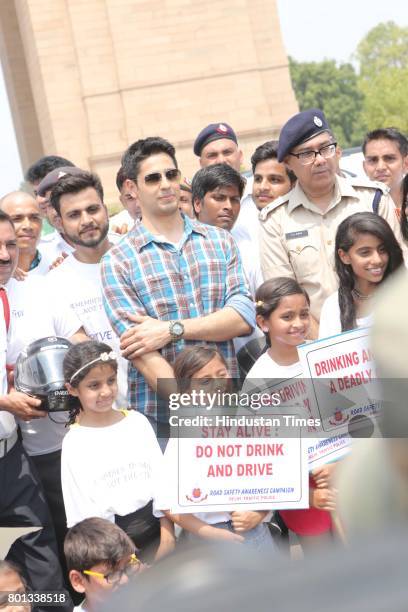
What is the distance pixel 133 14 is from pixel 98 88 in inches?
96.5

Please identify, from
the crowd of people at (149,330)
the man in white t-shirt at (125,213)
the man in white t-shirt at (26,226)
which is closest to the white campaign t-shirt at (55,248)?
the man in white t-shirt at (26,226)

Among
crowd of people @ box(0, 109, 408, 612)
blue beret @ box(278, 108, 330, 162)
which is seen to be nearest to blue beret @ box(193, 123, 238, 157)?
crowd of people @ box(0, 109, 408, 612)

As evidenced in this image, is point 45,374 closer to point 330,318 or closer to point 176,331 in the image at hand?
point 176,331

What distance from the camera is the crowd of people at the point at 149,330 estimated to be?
4.49m

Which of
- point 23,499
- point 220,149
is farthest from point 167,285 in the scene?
point 220,149

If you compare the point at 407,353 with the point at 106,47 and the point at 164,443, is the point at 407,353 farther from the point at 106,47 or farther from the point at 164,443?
the point at 106,47

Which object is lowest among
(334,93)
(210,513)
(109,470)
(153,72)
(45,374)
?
(210,513)

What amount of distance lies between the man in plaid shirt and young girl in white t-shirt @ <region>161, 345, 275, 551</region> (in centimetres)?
20

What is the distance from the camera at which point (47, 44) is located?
2952cm

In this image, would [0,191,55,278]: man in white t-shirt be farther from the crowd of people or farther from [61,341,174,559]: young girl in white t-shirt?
[61,341,174,559]: young girl in white t-shirt

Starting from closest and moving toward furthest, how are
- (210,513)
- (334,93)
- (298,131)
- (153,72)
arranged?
(210,513), (298,131), (153,72), (334,93)

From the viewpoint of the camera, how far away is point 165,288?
5.01 m

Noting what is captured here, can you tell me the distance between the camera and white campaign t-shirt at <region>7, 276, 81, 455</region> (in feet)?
17.0

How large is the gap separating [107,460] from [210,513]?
1.76 ft
